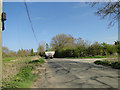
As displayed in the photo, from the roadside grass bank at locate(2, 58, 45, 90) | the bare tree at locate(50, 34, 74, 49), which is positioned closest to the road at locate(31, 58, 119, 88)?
the roadside grass bank at locate(2, 58, 45, 90)

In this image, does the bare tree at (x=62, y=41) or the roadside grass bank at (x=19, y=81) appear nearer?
the roadside grass bank at (x=19, y=81)

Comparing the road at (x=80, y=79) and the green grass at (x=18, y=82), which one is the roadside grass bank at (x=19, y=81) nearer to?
the green grass at (x=18, y=82)

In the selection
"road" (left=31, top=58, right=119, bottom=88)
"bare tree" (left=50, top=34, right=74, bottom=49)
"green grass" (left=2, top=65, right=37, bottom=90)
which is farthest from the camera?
"bare tree" (left=50, top=34, right=74, bottom=49)

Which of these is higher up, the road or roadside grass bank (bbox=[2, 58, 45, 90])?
roadside grass bank (bbox=[2, 58, 45, 90])

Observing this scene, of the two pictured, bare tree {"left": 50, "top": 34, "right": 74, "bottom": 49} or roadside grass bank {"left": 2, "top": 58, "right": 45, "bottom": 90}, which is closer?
roadside grass bank {"left": 2, "top": 58, "right": 45, "bottom": 90}

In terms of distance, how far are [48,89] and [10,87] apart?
1474mm

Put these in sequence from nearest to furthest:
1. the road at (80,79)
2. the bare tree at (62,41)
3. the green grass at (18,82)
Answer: the green grass at (18,82)
the road at (80,79)
the bare tree at (62,41)

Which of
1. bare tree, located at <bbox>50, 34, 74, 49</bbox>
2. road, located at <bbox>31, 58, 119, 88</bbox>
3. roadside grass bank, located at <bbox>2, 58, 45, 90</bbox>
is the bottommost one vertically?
road, located at <bbox>31, 58, 119, 88</bbox>

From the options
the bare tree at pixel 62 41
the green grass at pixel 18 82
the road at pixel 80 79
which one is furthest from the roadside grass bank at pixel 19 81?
the bare tree at pixel 62 41

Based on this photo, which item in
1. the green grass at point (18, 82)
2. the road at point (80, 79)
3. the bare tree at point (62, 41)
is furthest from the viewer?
the bare tree at point (62, 41)

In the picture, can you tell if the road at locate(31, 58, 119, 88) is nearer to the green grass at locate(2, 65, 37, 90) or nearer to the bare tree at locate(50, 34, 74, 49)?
the green grass at locate(2, 65, 37, 90)

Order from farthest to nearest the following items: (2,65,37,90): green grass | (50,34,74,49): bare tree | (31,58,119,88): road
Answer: (50,34,74,49): bare tree
(31,58,119,88): road
(2,65,37,90): green grass

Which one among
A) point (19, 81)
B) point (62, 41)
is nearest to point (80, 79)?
point (19, 81)

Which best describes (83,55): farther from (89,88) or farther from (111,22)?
(89,88)
